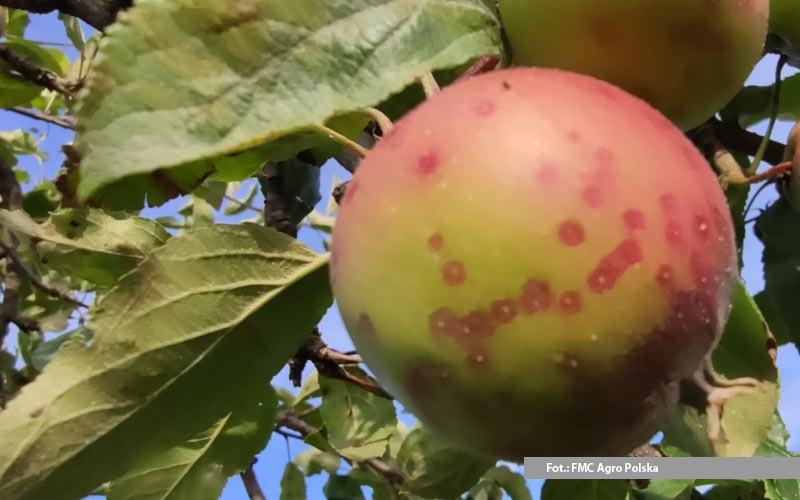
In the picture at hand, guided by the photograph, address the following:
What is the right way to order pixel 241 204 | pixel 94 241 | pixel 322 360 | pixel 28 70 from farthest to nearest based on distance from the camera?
pixel 241 204
pixel 28 70
pixel 322 360
pixel 94 241

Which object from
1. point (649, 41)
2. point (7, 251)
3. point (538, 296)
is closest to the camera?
point (538, 296)

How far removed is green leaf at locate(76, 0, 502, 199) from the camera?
603 millimetres

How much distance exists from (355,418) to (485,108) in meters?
1.18

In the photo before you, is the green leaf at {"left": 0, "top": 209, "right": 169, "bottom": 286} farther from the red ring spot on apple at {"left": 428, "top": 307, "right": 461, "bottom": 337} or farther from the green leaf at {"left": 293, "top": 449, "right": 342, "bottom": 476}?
the green leaf at {"left": 293, "top": 449, "right": 342, "bottom": 476}

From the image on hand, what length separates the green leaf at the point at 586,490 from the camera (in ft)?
4.23

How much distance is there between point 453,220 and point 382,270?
6 cm

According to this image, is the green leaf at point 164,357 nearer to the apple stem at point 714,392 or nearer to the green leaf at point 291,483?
the apple stem at point 714,392

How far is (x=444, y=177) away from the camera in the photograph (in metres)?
0.62

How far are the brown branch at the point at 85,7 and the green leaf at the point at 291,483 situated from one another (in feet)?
4.11

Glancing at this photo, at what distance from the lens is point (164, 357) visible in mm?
861

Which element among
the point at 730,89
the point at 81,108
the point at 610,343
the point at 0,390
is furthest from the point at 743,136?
the point at 0,390

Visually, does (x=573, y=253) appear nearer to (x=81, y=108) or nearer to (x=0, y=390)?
(x=81, y=108)

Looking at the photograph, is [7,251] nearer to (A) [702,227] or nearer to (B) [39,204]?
(B) [39,204]

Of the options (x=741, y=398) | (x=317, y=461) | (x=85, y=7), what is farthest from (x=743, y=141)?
(x=317, y=461)
